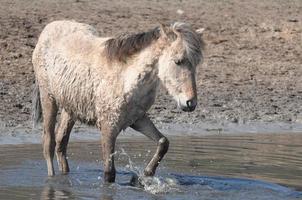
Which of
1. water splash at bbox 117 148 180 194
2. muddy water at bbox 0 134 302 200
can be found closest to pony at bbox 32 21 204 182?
water splash at bbox 117 148 180 194

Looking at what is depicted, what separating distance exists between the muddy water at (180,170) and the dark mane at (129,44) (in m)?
1.29

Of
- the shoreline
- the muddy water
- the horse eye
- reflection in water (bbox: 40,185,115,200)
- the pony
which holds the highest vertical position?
the horse eye

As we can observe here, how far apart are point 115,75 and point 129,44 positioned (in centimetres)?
34

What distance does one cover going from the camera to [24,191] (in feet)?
29.6

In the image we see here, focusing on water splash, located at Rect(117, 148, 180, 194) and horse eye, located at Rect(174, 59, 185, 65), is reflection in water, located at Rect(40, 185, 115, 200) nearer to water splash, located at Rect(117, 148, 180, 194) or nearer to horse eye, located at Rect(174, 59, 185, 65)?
water splash, located at Rect(117, 148, 180, 194)

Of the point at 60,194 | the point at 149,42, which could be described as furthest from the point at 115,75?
the point at 60,194

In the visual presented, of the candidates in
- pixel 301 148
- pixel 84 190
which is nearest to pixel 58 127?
pixel 84 190

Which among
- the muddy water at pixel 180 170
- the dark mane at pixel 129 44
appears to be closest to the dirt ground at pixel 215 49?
the muddy water at pixel 180 170

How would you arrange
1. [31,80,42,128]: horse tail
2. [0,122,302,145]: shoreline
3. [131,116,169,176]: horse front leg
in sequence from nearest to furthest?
1. [131,116,169,176]: horse front leg
2. [31,80,42,128]: horse tail
3. [0,122,302,145]: shoreline

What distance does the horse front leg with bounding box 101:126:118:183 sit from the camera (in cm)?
926

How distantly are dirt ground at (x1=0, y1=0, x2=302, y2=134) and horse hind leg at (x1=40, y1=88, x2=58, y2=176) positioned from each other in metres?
2.00

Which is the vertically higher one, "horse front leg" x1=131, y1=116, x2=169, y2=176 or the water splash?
"horse front leg" x1=131, y1=116, x2=169, y2=176

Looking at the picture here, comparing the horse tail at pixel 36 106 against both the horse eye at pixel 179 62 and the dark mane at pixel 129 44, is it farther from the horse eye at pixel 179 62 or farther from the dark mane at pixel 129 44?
the horse eye at pixel 179 62

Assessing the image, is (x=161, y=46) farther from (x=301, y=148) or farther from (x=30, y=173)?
(x=301, y=148)
